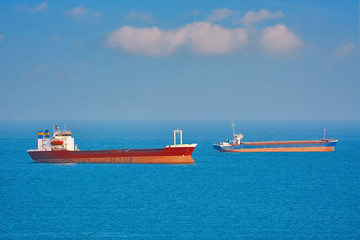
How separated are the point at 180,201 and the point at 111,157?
109 ft

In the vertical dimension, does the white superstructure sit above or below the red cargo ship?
above

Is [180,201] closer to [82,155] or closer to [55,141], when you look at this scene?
[82,155]

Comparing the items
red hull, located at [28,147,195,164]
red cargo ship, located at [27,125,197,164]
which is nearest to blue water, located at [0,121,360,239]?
red hull, located at [28,147,195,164]

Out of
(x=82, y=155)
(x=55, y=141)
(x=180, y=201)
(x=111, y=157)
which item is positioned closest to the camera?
(x=180, y=201)

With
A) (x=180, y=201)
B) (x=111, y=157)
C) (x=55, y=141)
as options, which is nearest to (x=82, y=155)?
→ (x=111, y=157)

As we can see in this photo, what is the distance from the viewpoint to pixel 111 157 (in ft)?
279

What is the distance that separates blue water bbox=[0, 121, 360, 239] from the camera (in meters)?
42.8

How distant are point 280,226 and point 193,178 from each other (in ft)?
88.3

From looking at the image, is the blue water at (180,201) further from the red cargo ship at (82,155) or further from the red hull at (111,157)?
the red cargo ship at (82,155)

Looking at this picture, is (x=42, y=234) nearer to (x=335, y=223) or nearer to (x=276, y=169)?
(x=335, y=223)

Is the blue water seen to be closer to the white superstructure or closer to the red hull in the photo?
the red hull

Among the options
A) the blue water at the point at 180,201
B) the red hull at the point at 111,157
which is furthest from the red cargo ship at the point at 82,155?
the blue water at the point at 180,201

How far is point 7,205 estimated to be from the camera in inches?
2089

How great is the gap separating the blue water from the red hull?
→ 4.45 feet
